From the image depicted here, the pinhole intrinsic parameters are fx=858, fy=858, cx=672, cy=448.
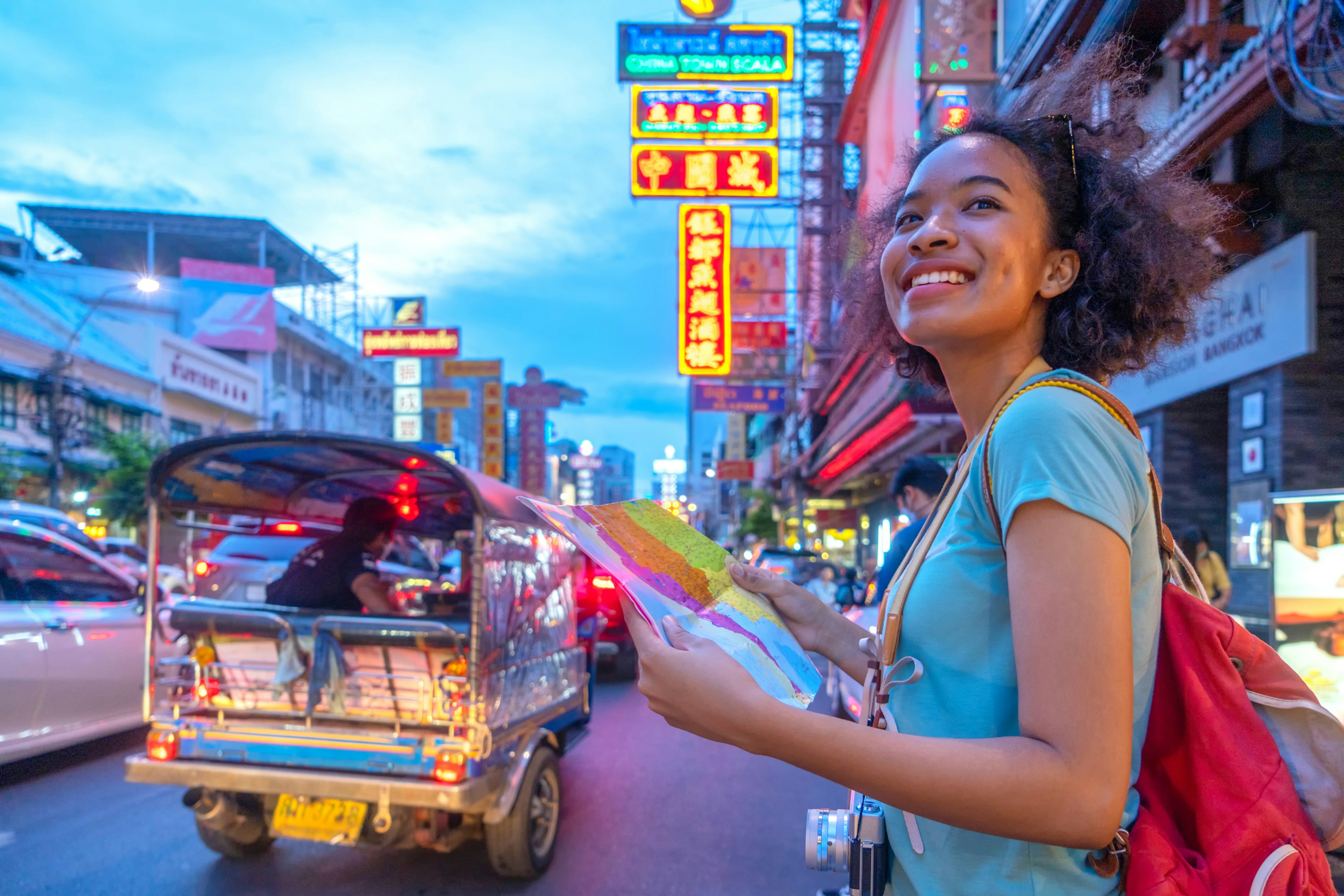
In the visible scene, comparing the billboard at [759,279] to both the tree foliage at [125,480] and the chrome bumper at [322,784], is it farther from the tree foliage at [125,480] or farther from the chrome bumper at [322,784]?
the chrome bumper at [322,784]

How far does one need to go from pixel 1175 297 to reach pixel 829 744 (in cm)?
101

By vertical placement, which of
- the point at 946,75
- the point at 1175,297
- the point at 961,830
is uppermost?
the point at 946,75

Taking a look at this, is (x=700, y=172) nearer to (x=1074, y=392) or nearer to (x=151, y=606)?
(x=151, y=606)

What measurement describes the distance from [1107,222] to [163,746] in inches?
192

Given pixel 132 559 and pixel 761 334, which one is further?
pixel 761 334

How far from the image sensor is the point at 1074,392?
1076 mm

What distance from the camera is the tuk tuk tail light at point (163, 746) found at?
441 cm

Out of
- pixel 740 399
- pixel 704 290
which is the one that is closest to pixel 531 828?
pixel 704 290

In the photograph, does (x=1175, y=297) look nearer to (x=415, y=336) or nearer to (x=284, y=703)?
(x=284, y=703)

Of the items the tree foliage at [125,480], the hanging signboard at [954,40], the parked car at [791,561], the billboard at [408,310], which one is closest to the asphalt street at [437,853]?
the hanging signboard at [954,40]

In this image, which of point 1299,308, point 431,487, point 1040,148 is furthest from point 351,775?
point 1299,308

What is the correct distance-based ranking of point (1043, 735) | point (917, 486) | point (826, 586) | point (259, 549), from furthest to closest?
point (826, 586), point (259, 549), point (917, 486), point (1043, 735)

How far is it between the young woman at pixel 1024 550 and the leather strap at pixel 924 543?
0.05 feet

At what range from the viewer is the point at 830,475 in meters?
27.1
